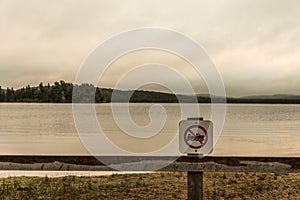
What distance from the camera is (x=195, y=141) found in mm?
4500

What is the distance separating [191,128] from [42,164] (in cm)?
154

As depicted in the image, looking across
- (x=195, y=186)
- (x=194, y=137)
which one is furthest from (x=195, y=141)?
(x=195, y=186)

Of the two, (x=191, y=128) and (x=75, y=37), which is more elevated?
(x=75, y=37)

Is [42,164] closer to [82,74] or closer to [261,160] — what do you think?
[82,74]

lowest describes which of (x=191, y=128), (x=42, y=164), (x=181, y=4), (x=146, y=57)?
(x=42, y=164)

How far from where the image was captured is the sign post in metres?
4.50

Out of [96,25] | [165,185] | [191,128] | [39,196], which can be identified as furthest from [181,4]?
[191,128]

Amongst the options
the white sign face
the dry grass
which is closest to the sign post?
the white sign face

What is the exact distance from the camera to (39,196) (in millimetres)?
7309

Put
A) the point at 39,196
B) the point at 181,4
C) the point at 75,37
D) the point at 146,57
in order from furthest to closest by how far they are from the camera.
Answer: the point at 75,37 < the point at 181,4 < the point at 146,57 < the point at 39,196

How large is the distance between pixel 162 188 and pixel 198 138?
382 centimetres

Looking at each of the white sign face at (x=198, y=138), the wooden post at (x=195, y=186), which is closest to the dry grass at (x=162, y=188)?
the wooden post at (x=195, y=186)

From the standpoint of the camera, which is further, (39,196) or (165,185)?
(165,185)

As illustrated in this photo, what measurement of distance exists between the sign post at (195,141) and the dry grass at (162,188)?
110 inches
